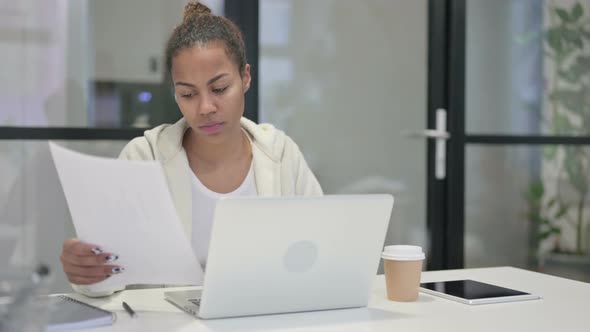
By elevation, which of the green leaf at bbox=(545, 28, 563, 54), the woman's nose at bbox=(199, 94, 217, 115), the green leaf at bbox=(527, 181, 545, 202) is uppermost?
the green leaf at bbox=(545, 28, 563, 54)

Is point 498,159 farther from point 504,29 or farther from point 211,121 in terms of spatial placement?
point 211,121

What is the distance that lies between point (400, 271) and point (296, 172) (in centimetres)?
67

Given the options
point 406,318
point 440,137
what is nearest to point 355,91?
point 440,137

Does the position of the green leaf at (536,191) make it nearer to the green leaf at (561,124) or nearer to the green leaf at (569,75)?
the green leaf at (561,124)

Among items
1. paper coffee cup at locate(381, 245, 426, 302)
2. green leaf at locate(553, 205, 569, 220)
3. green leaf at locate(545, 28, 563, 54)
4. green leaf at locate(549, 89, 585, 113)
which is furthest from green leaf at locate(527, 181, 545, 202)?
paper coffee cup at locate(381, 245, 426, 302)

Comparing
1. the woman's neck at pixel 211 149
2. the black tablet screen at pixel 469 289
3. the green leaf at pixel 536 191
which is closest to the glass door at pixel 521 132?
the green leaf at pixel 536 191

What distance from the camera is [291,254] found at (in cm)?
121

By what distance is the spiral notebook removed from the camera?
1.14m

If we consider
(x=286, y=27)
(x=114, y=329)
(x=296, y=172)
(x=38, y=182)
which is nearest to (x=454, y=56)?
(x=286, y=27)

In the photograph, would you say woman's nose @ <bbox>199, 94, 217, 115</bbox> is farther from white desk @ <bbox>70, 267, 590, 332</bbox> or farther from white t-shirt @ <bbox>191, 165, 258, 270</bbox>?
white desk @ <bbox>70, 267, 590, 332</bbox>

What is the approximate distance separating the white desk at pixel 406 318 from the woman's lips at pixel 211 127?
46 cm

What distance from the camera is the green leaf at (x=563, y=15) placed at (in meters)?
3.76

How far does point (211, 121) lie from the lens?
5.87ft

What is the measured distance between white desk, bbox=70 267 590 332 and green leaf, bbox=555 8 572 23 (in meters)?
2.57
